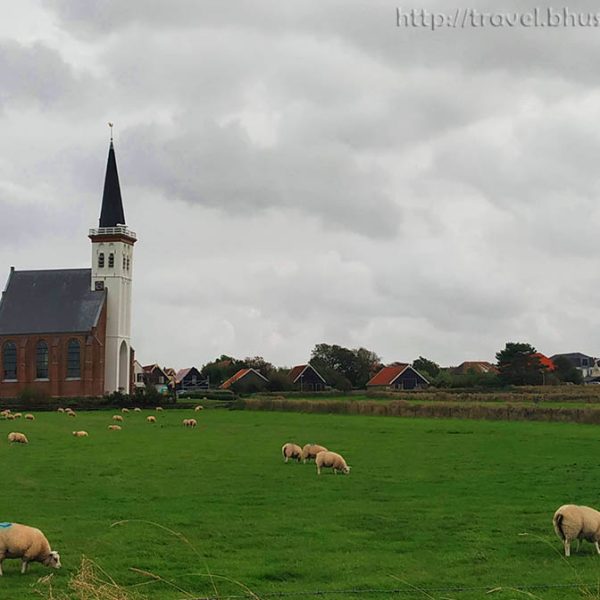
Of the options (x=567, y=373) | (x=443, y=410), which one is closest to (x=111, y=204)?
(x=443, y=410)

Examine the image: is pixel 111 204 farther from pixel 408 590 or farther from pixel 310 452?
pixel 408 590

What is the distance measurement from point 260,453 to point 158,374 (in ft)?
453

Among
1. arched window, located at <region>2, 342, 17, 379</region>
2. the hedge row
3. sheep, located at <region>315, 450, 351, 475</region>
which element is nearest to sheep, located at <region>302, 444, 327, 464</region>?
sheep, located at <region>315, 450, 351, 475</region>

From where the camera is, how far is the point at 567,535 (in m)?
16.7

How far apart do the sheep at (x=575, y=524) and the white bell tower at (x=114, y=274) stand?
349ft

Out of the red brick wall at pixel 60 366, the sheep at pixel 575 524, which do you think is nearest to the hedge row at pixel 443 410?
the red brick wall at pixel 60 366

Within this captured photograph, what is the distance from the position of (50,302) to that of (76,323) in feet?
18.5

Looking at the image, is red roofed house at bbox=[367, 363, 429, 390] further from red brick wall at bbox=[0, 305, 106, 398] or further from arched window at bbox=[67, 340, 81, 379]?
arched window at bbox=[67, 340, 81, 379]

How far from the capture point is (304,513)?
2233 centimetres

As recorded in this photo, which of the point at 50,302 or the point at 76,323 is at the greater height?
the point at 50,302

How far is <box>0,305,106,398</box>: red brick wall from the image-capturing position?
117 meters

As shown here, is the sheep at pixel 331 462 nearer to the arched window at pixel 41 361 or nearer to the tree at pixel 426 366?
the arched window at pixel 41 361

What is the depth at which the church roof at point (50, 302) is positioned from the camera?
4724 inches

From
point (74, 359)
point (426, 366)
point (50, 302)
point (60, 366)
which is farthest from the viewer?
point (426, 366)
